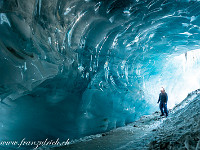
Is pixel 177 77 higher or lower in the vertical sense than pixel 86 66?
higher

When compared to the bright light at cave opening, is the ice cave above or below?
below

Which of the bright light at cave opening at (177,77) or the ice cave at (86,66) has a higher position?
the bright light at cave opening at (177,77)

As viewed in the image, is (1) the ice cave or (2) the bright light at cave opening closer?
(1) the ice cave

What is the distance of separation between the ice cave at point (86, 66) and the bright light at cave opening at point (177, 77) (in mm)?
3485

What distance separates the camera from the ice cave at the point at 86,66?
3.05 meters

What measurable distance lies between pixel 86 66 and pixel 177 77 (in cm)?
1160

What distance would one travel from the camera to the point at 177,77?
13.3m

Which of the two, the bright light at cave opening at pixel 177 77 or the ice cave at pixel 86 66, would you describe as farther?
the bright light at cave opening at pixel 177 77

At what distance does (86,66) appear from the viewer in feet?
17.8

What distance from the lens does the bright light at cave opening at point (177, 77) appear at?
10492mm

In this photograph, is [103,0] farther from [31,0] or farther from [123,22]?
[31,0]

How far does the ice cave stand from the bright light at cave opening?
11.4ft

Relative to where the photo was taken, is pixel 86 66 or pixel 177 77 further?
pixel 177 77

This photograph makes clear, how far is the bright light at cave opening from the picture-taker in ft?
34.4
